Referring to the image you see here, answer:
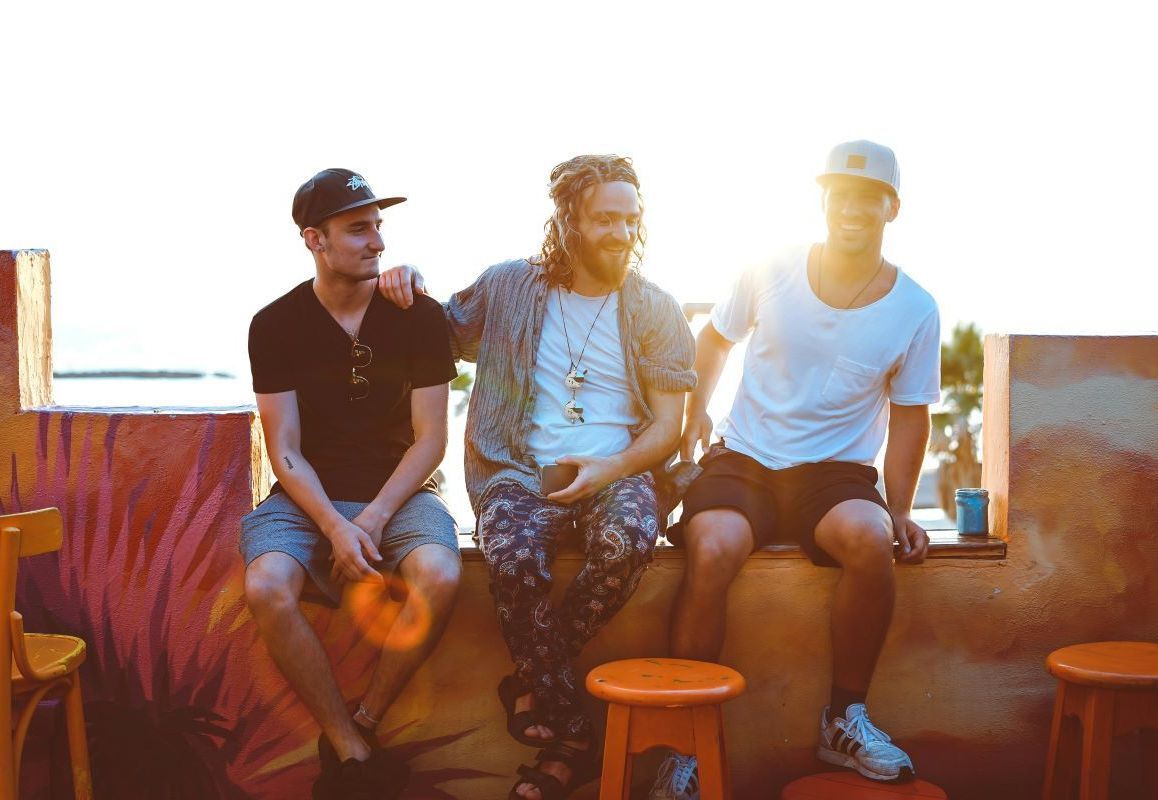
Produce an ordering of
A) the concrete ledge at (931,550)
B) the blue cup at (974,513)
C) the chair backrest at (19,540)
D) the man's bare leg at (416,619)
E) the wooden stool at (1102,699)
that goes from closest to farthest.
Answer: the chair backrest at (19,540)
the wooden stool at (1102,699)
the man's bare leg at (416,619)
the concrete ledge at (931,550)
the blue cup at (974,513)

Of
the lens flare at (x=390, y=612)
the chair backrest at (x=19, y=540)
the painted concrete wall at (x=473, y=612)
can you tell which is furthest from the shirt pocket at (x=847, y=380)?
the chair backrest at (x=19, y=540)

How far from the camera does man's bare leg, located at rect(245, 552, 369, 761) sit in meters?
2.88

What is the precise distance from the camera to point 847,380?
10.9ft

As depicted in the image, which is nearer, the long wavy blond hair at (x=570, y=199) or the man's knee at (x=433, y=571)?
the man's knee at (x=433, y=571)

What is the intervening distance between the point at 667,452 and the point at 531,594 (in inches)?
24.7

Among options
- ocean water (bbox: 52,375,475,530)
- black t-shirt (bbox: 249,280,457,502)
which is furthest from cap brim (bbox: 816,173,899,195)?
ocean water (bbox: 52,375,475,530)

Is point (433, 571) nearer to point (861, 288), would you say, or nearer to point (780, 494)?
point (780, 494)

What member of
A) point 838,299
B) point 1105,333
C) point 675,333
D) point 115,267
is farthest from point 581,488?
point 115,267

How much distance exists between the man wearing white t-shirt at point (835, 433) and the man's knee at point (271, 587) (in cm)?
106

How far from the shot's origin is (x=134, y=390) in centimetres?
1811

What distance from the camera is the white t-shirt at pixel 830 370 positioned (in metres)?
3.32

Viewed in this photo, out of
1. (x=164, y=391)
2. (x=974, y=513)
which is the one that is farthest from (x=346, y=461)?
(x=164, y=391)

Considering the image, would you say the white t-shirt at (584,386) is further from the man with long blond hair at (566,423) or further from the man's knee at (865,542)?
the man's knee at (865,542)

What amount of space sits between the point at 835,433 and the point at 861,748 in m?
0.91
